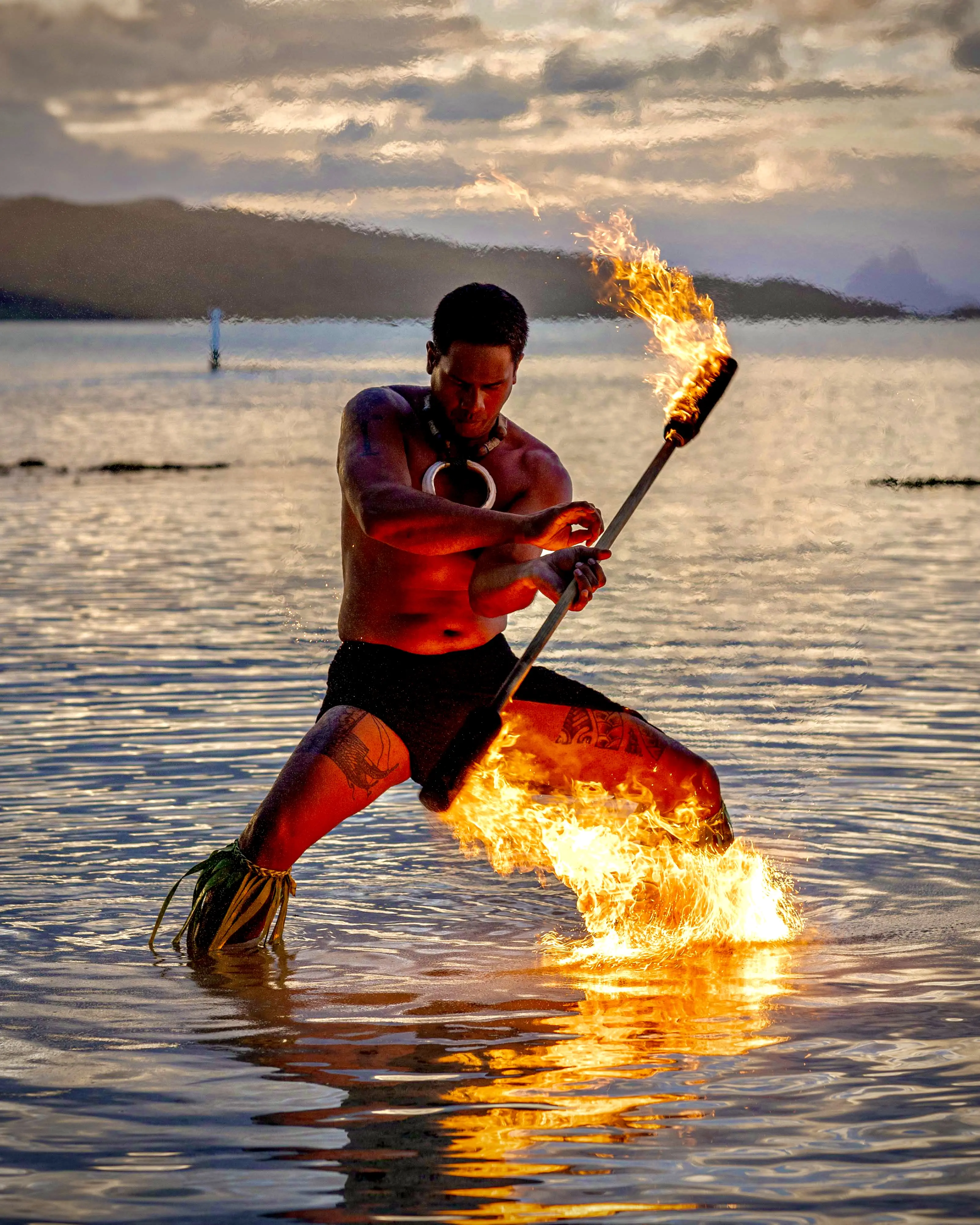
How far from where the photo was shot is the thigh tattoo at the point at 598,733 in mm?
5871

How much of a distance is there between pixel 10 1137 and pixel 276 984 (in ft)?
4.54

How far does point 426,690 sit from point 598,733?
0.57 m

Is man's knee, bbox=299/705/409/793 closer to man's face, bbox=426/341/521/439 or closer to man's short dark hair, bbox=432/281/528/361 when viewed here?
man's face, bbox=426/341/521/439

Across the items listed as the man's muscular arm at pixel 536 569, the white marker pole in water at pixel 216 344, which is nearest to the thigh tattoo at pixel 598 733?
the man's muscular arm at pixel 536 569

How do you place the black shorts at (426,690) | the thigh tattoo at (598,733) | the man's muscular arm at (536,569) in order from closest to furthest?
the man's muscular arm at (536,569) → the black shorts at (426,690) → the thigh tattoo at (598,733)

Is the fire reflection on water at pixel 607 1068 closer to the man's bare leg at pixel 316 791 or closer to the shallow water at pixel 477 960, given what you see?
the shallow water at pixel 477 960

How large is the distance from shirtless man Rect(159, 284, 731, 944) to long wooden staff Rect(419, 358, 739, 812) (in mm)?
69

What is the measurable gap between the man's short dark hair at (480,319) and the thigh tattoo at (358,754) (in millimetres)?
1193

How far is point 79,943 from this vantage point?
19.5ft

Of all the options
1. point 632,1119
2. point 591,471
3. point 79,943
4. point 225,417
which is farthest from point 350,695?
point 225,417

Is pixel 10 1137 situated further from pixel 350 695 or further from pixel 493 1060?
pixel 350 695

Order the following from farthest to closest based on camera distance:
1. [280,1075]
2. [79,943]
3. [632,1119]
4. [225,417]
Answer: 1. [225,417]
2. [79,943]
3. [280,1075]
4. [632,1119]

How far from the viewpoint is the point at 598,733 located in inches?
231

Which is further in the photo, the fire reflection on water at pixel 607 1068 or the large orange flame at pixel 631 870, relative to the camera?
the large orange flame at pixel 631 870
